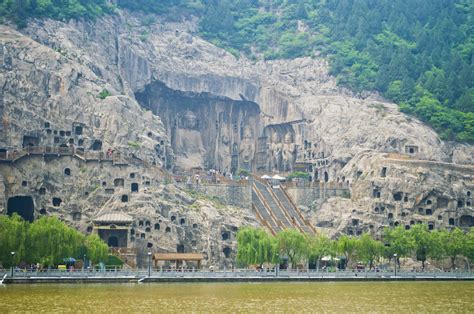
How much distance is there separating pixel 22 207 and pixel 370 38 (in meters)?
65.3

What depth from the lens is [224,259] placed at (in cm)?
10881

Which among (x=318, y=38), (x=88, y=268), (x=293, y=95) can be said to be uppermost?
(x=318, y=38)

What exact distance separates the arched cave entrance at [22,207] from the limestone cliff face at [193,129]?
251 centimetres

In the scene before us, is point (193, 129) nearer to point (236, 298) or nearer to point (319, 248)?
point (319, 248)

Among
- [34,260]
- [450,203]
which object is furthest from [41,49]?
[450,203]

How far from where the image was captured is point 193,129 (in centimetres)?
14025

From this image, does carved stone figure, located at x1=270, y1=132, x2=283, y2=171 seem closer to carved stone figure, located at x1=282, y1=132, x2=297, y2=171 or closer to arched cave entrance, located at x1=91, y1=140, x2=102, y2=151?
carved stone figure, located at x1=282, y1=132, x2=297, y2=171

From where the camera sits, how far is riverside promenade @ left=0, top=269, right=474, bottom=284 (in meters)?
89.4

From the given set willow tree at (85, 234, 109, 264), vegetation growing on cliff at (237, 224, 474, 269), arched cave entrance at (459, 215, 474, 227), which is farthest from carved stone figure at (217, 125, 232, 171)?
willow tree at (85, 234, 109, 264)

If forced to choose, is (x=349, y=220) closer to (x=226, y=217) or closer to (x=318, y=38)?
(x=226, y=217)

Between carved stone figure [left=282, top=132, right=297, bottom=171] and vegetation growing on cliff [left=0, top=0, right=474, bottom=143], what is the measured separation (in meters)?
12.7

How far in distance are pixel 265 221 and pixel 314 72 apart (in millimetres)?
35385

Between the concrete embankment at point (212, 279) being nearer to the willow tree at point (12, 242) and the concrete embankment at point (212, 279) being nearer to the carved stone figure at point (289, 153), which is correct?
the willow tree at point (12, 242)

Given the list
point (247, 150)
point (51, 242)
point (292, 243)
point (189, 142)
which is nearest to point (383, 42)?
point (247, 150)
